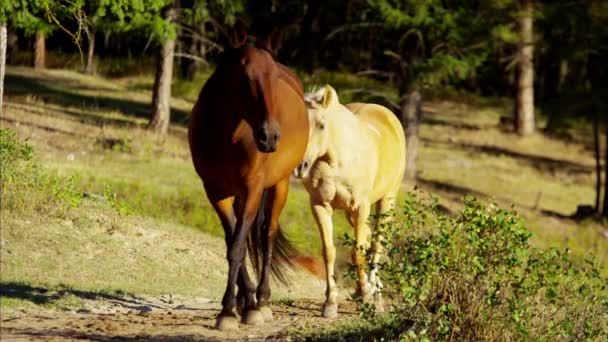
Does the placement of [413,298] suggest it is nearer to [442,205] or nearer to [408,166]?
[442,205]

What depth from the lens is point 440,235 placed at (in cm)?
952

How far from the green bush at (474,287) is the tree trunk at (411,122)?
22.5m

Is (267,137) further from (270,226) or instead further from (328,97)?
(328,97)

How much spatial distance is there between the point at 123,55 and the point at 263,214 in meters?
41.9

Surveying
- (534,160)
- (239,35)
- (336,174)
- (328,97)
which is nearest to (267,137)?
(239,35)

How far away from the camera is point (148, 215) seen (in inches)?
797

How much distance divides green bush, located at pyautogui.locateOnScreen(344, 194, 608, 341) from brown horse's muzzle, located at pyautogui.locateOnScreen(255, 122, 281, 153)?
1.18 metres

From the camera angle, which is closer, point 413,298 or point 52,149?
point 413,298

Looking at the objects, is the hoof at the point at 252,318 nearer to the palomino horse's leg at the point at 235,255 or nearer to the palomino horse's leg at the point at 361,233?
the palomino horse's leg at the point at 235,255

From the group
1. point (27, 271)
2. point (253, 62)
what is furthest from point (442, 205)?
point (253, 62)

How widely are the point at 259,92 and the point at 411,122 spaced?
76.7 ft

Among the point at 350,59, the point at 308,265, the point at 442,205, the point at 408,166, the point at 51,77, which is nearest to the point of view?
the point at 308,265

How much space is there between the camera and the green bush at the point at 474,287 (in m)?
9.30

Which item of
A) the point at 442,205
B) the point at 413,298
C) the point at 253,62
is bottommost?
the point at 442,205
